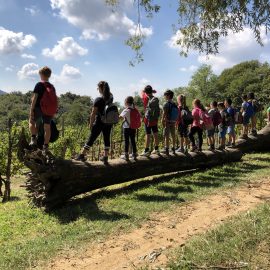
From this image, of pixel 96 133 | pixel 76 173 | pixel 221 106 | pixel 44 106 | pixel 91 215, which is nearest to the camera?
pixel 91 215

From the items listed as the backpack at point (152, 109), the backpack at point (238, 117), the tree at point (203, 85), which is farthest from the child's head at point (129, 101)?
the tree at point (203, 85)

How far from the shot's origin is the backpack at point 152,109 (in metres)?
10.6

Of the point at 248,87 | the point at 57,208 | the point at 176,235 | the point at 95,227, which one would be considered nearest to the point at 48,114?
the point at 57,208

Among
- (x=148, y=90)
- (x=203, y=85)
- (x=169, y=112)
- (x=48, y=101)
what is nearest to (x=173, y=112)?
(x=169, y=112)

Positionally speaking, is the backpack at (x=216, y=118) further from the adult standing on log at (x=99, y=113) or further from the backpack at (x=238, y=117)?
the adult standing on log at (x=99, y=113)

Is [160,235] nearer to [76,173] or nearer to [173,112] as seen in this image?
[76,173]

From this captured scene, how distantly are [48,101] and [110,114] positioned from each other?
5.33 feet

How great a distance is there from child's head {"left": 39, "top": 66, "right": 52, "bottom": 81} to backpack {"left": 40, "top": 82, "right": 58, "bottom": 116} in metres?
0.13

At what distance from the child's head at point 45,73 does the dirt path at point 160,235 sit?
3.71 m

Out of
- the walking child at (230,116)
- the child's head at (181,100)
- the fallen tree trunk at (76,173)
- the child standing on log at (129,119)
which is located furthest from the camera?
the walking child at (230,116)

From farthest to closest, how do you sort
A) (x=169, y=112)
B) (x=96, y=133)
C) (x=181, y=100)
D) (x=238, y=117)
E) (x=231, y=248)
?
(x=238, y=117) < (x=181, y=100) < (x=169, y=112) < (x=96, y=133) < (x=231, y=248)

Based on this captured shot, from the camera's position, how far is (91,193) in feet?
32.0

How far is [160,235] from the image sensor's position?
6570mm

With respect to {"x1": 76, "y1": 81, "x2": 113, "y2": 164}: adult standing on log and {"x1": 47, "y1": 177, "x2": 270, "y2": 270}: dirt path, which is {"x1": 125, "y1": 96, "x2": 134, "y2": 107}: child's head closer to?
{"x1": 76, "y1": 81, "x2": 113, "y2": 164}: adult standing on log
